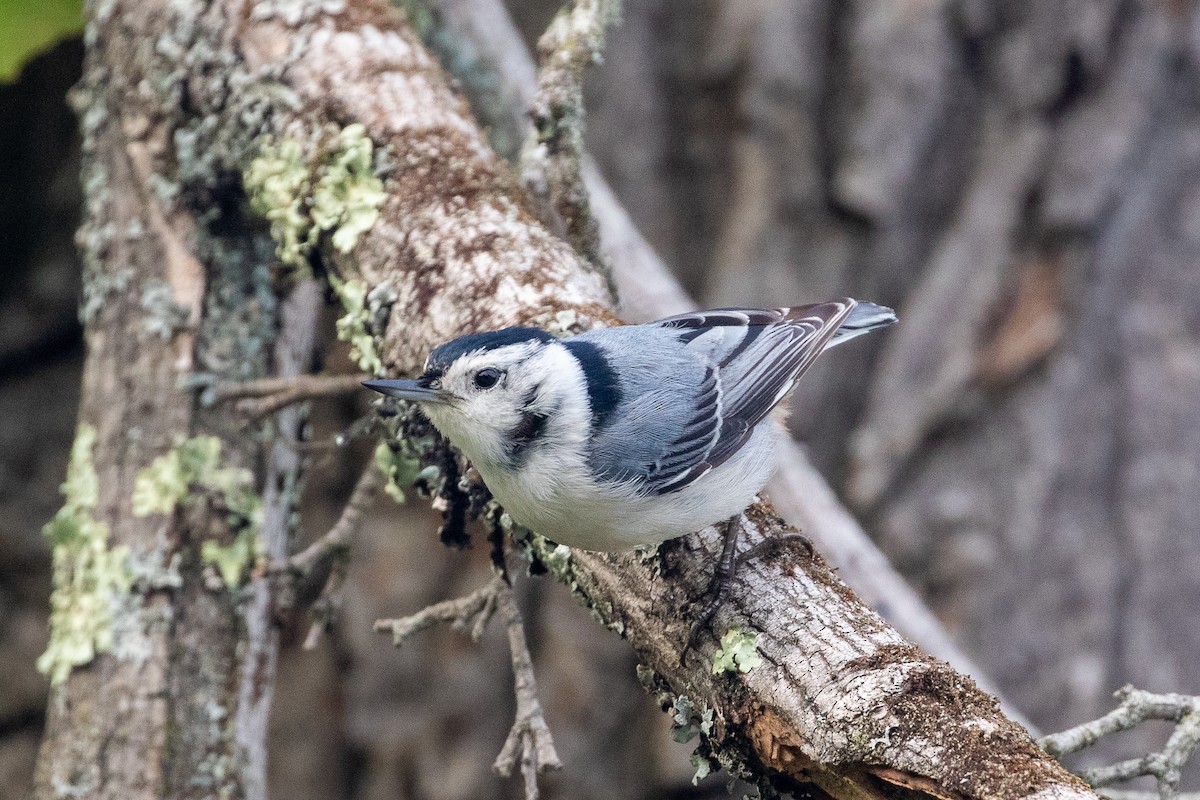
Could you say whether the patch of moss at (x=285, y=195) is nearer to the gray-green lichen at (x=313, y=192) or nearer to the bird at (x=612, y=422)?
the gray-green lichen at (x=313, y=192)

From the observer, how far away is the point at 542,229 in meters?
2.30

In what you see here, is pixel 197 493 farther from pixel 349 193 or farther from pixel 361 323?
pixel 349 193

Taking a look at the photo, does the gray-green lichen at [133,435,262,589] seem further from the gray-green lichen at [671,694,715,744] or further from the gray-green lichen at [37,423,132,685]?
the gray-green lichen at [671,694,715,744]

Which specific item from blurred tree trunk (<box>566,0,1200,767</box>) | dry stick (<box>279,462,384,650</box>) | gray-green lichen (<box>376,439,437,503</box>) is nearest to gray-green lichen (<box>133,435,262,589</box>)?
dry stick (<box>279,462,384,650</box>)

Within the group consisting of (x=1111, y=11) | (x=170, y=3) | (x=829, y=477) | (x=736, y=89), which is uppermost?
(x=170, y=3)

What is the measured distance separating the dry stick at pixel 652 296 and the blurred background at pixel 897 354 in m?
0.80

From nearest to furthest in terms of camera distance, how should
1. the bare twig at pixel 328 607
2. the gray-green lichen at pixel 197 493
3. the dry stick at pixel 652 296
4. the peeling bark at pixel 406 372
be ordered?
the peeling bark at pixel 406 372 < the bare twig at pixel 328 607 < the gray-green lichen at pixel 197 493 < the dry stick at pixel 652 296

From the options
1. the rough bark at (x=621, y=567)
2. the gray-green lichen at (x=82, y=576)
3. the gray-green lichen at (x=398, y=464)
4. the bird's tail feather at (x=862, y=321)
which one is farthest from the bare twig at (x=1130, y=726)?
the gray-green lichen at (x=82, y=576)

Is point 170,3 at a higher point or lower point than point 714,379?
higher

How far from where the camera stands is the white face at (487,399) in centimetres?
195

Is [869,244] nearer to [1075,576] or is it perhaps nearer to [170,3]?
[1075,576]

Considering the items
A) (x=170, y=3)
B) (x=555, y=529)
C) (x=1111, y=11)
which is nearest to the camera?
(x=555, y=529)

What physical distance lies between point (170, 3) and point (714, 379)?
156cm

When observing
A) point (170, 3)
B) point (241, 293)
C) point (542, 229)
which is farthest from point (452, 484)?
point (170, 3)
